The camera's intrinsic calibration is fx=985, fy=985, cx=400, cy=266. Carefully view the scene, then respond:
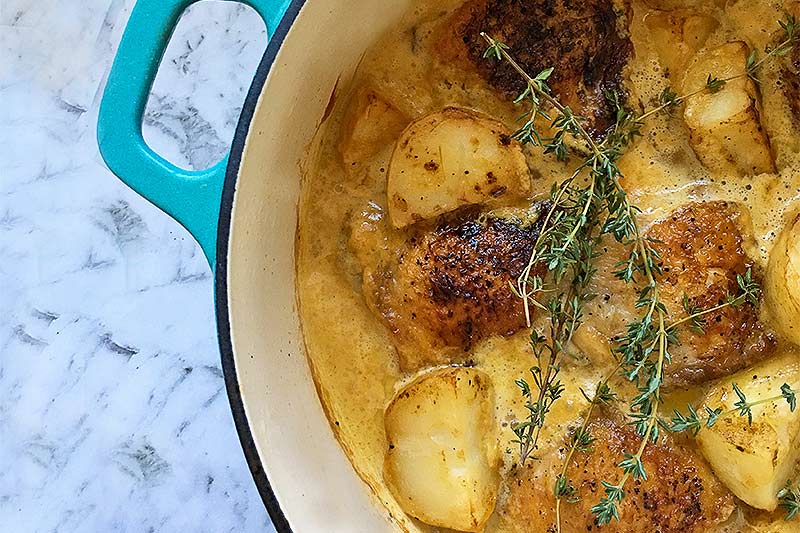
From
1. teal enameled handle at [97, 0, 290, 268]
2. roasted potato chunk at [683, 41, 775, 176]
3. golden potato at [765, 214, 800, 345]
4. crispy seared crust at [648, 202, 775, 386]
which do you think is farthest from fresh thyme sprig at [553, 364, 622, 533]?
teal enameled handle at [97, 0, 290, 268]

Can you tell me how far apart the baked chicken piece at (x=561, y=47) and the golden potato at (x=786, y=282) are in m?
0.33

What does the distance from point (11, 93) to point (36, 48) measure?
0.33ft

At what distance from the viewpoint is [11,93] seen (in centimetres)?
193

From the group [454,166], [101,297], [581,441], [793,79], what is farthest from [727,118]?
[101,297]

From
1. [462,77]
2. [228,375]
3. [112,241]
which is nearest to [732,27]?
[462,77]

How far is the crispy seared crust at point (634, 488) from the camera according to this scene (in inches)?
60.6

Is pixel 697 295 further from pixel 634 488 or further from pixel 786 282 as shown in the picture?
pixel 634 488

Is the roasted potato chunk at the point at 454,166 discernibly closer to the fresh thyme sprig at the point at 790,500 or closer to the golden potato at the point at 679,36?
the golden potato at the point at 679,36

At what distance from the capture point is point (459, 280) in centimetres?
155

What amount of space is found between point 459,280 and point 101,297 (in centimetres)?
77

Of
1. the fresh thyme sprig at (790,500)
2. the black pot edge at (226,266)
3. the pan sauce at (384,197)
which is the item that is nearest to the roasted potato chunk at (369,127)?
the pan sauce at (384,197)

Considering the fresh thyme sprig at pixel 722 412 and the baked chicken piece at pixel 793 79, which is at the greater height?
the baked chicken piece at pixel 793 79

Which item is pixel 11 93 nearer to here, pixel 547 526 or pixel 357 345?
pixel 357 345

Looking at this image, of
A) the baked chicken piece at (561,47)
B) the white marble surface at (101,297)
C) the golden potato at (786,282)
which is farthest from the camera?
the white marble surface at (101,297)
